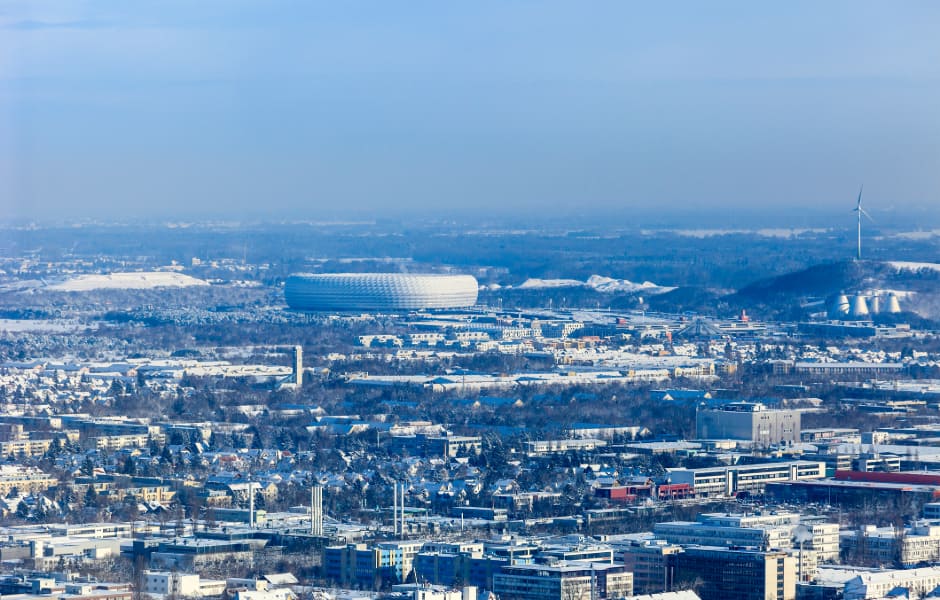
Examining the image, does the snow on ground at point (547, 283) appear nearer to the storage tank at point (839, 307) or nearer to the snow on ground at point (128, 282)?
the snow on ground at point (128, 282)

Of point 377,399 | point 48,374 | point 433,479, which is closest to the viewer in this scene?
point 433,479

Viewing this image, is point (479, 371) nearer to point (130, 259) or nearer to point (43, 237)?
point (43, 237)

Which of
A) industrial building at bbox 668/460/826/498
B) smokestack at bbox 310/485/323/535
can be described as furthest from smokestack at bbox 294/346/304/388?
smokestack at bbox 310/485/323/535

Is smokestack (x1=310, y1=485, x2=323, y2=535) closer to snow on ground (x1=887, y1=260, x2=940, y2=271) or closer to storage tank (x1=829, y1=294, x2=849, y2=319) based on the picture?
storage tank (x1=829, y1=294, x2=849, y2=319)

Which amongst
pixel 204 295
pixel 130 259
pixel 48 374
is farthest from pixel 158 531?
pixel 130 259

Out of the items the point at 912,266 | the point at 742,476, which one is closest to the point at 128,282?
the point at 912,266

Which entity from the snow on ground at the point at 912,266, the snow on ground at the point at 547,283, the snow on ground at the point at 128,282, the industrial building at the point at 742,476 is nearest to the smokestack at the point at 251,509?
the industrial building at the point at 742,476
